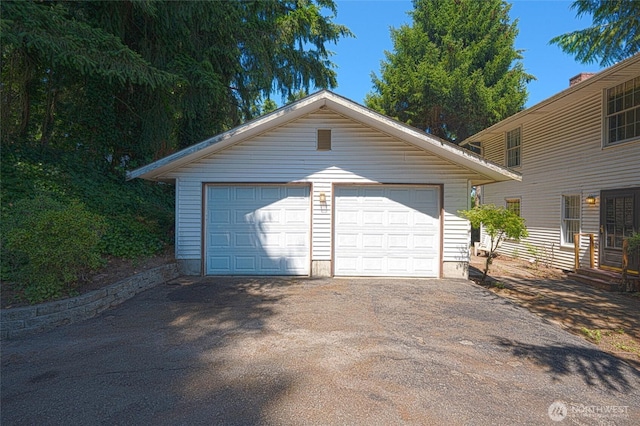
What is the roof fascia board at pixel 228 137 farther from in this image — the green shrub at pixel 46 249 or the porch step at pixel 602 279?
the porch step at pixel 602 279

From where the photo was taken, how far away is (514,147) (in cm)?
1312

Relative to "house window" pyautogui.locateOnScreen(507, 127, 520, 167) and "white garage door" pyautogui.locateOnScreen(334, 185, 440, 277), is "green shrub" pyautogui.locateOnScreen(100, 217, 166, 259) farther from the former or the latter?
"house window" pyautogui.locateOnScreen(507, 127, 520, 167)

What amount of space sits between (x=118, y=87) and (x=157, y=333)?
9.11 metres

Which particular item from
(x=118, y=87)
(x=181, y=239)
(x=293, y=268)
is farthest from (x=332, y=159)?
(x=118, y=87)

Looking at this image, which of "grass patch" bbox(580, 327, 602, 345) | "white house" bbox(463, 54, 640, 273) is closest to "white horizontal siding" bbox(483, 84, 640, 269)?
"white house" bbox(463, 54, 640, 273)

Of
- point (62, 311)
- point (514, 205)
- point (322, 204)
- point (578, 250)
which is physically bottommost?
point (62, 311)

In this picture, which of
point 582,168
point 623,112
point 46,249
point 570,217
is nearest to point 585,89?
point 623,112

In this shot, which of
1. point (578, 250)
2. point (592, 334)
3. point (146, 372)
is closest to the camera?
point (146, 372)

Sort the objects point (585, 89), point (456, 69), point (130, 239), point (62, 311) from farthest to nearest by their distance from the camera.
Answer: point (456, 69) < point (585, 89) < point (130, 239) < point (62, 311)

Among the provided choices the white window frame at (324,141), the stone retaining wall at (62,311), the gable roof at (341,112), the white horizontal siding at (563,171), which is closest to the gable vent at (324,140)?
the white window frame at (324,141)

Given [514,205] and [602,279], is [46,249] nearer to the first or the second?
[602,279]

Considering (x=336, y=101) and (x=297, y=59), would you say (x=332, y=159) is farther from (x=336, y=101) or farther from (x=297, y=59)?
(x=297, y=59)

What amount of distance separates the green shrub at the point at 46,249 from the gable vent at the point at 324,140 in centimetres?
504

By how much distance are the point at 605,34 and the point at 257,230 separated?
39.7 ft
